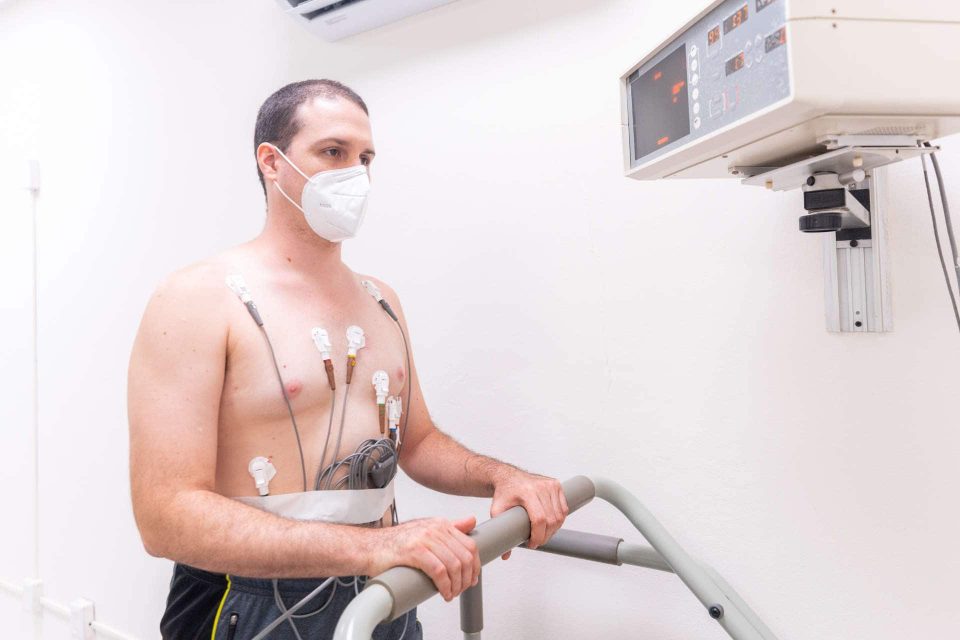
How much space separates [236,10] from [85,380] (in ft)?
4.69

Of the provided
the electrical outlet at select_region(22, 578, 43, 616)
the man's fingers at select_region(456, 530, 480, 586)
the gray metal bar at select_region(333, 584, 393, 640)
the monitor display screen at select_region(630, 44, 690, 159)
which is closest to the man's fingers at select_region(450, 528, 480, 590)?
the man's fingers at select_region(456, 530, 480, 586)

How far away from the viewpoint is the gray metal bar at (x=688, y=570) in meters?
1.14

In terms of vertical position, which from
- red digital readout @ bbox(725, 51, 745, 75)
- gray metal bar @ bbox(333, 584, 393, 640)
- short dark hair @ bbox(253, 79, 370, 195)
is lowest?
gray metal bar @ bbox(333, 584, 393, 640)

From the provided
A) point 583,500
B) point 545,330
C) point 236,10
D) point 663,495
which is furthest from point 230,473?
point 236,10

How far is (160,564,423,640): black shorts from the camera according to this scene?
1.25m

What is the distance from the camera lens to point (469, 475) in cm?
141

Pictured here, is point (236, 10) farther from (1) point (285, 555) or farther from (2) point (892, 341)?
(2) point (892, 341)

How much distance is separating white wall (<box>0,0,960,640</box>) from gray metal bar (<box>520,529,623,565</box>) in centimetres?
22

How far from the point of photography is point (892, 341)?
126cm

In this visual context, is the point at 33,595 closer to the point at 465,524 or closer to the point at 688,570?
the point at 465,524

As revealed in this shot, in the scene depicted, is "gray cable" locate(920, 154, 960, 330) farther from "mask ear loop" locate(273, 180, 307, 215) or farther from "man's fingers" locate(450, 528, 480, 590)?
"mask ear loop" locate(273, 180, 307, 215)

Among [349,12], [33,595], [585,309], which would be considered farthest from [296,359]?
[33,595]

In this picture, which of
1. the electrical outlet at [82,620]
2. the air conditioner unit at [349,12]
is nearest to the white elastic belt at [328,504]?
the air conditioner unit at [349,12]

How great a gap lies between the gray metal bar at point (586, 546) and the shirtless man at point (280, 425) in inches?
6.7
